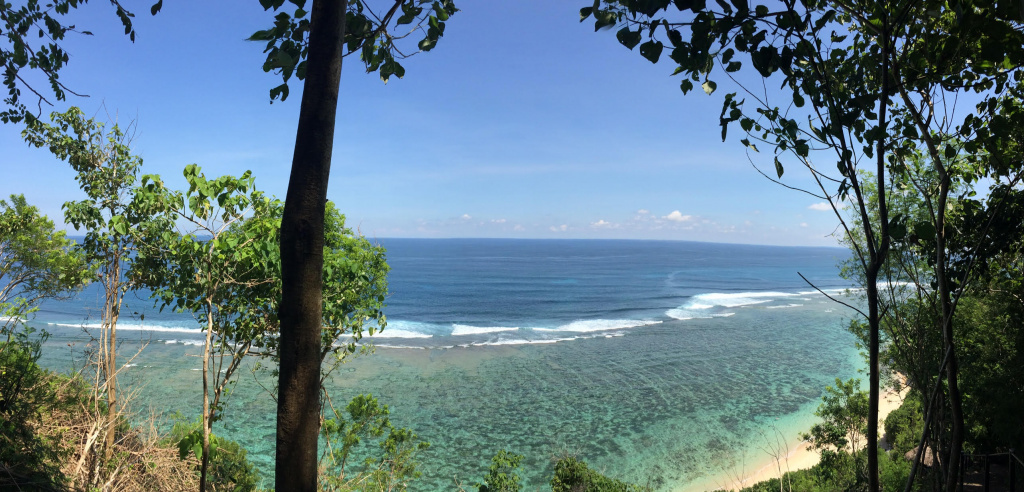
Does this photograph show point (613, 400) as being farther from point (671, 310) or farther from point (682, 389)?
point (671, 310)

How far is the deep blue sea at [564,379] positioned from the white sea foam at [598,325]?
8.8 inches

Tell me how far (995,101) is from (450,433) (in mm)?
19604

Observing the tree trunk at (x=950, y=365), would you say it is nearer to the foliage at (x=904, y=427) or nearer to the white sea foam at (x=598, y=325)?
the foliage at (x=904, y=427)

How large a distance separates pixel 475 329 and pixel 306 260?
3979 centimetres

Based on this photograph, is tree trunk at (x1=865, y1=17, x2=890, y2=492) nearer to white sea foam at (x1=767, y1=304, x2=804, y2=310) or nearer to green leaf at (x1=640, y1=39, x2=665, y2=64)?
green leaf at (x1=640, y1=39, x2=665, y2=64)

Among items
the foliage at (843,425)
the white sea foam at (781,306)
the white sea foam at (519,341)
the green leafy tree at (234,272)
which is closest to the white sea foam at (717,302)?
the white sea foam at (781,306)

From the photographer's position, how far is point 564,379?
27.4 m

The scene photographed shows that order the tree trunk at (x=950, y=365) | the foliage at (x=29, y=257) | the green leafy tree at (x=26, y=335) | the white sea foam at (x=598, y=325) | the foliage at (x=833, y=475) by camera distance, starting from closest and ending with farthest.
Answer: the tree trunk at (x=950, y=365), the green leafy tree at (x=26, y=335), the foliage at (x=29, y=257), the foliage at (x=833, y=475), the white sea foam at (x=598, y=325)

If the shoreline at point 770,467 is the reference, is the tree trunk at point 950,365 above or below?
above

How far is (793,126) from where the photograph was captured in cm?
198

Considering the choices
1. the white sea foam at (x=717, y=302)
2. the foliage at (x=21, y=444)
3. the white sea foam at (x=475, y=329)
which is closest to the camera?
the foliage at (x=21, y=444)

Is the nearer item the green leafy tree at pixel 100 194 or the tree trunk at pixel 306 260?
the tree trunk at pixel 306 260

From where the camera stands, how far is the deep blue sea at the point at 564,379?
1831cm

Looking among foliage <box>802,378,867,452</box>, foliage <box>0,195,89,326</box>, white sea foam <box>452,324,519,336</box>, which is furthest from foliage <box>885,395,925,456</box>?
white sea foam <box>452,324,519,336</box>
